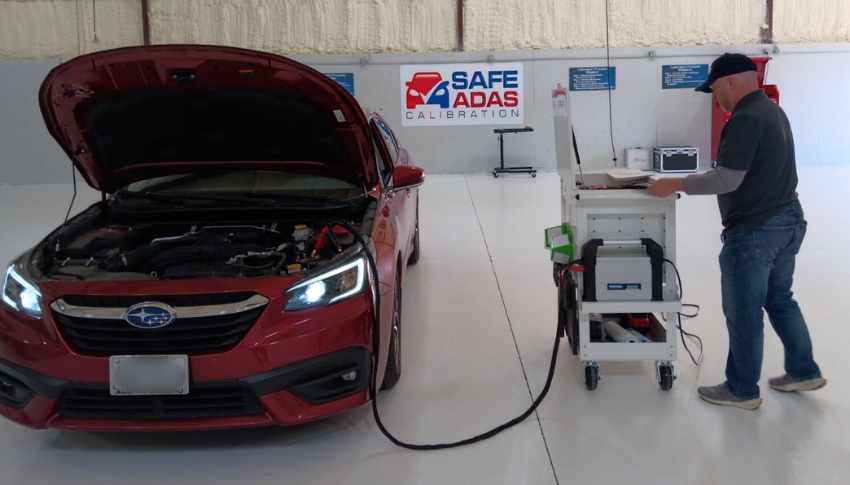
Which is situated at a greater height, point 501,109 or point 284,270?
point 501,109

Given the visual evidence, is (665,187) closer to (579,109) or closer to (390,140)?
(390,140)

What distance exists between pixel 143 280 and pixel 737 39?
12472mm

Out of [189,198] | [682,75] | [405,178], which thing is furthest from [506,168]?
[189,198]

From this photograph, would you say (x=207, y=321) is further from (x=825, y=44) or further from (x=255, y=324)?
(x=825, y=44)

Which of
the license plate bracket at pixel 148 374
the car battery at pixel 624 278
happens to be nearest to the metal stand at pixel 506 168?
the car battery at pixel 624 278

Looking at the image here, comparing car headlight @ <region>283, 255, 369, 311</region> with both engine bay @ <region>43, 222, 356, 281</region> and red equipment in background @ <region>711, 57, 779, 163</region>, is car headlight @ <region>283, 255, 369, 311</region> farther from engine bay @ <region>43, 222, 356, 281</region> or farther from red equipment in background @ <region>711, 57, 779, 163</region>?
red equipment in background @ <region>711, 57, 779, 163</region>

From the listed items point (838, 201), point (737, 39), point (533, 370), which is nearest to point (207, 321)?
point (533, 370)

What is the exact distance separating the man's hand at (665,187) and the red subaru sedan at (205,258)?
1.21 meters

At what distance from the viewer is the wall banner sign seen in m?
12.9

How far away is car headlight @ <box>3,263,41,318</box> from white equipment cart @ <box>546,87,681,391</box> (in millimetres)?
2202

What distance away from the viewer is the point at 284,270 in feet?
10.3

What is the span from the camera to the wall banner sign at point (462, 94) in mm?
12859

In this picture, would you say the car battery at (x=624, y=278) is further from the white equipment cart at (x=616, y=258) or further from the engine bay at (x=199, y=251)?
the engine bay at (x=199, y=251)

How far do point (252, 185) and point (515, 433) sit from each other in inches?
75.2
